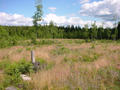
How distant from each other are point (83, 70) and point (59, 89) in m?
1.87

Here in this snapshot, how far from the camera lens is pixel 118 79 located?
4.05 meters

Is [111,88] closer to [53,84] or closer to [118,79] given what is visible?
[118,79]

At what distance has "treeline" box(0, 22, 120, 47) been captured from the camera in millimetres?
18391

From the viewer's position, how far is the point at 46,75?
409cm

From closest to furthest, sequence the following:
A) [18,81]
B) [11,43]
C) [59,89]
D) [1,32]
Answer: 1. [59,89]
2. [18,81]
3. [1,32]
4. [11,43]

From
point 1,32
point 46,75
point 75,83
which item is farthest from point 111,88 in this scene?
point 1,32

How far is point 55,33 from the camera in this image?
1372 inches

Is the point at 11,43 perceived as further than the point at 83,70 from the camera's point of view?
Yes

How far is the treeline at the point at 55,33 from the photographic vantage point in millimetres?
18391

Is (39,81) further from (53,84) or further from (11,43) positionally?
(11,43)

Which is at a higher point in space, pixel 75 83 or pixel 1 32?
pixel 1 32

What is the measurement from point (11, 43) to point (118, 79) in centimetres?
1795

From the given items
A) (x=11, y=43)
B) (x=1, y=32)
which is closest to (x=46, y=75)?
(x=1, y=32)

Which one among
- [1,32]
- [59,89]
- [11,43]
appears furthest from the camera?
[11,43]
